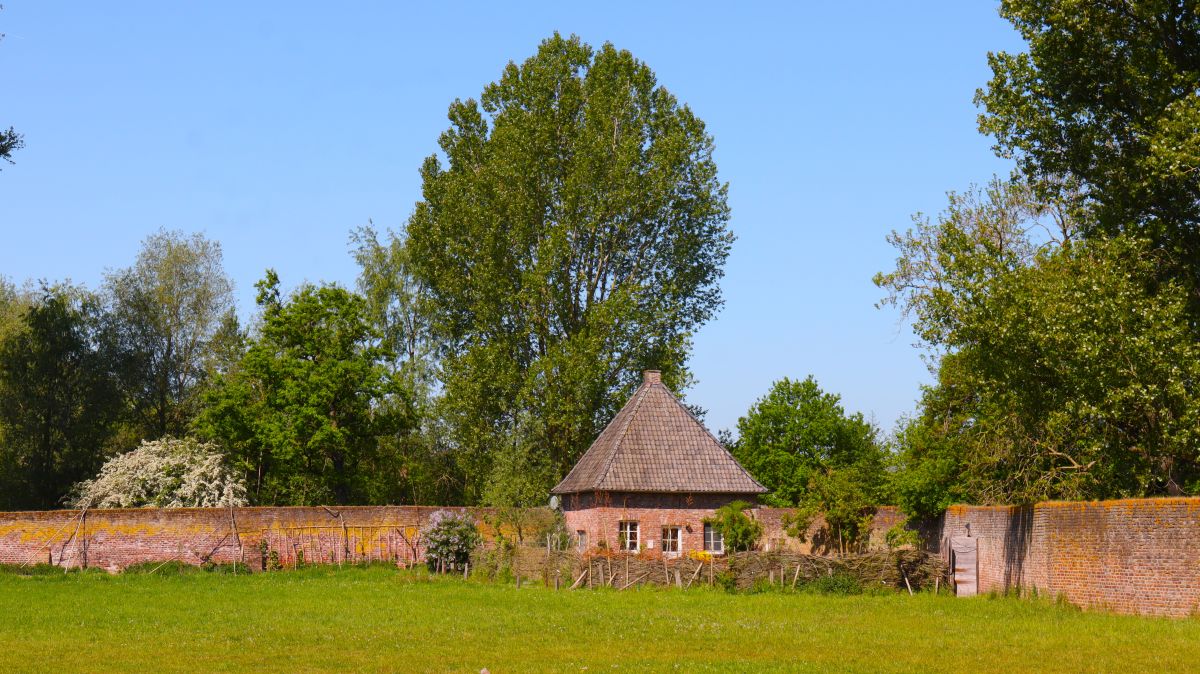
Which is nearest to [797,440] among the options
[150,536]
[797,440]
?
[797,440]

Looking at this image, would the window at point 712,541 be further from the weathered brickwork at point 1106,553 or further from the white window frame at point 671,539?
the weathered brickwork at point 1106,553

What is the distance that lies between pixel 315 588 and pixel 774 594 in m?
12.4

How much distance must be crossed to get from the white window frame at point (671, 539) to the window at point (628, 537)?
820 millimetres

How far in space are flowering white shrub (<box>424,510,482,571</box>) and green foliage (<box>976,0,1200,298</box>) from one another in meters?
19.6

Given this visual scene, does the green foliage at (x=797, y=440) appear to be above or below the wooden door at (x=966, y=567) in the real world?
above

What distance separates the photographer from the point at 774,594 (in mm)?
31641

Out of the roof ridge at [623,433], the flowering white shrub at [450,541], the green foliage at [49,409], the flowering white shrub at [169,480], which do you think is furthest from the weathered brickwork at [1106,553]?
the green foliage at [49,409]

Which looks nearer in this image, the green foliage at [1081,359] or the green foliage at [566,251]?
the green foliage at [1081,359]

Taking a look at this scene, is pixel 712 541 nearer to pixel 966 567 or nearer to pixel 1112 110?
pixel 966 567

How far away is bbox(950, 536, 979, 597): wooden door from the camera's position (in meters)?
31.9

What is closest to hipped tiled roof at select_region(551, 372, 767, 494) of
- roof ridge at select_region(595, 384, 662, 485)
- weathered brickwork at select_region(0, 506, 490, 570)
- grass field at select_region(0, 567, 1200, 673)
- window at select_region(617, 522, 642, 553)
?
roof ridge at select_region(595, 384, 662, 485)

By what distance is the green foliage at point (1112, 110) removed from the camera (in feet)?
84.8

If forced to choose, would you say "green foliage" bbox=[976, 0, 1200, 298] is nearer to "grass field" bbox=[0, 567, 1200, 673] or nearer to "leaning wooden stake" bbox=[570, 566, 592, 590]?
"grass field" bbox=[0, 567, 1200, 673]

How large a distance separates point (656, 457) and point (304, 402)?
1560 centimetres
